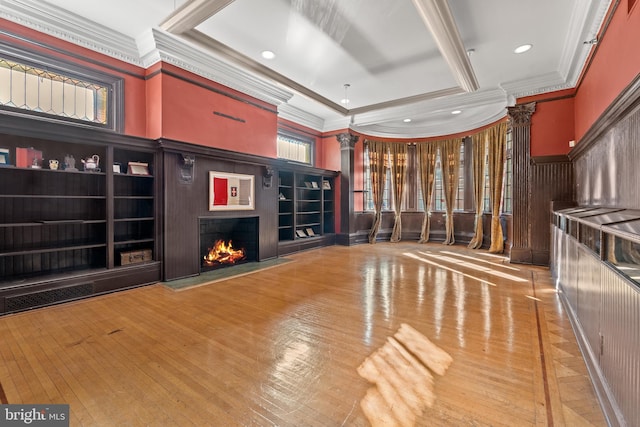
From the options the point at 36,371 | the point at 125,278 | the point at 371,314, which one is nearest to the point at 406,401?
the point at 371,314

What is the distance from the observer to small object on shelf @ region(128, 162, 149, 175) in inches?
164

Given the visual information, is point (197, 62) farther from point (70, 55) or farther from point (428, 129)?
point (428, 129)

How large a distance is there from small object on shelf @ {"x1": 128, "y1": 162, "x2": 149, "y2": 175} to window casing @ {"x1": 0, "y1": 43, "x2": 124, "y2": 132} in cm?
58

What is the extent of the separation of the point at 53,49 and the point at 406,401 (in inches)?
214

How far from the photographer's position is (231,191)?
5.29 m

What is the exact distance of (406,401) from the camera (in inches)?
67.4

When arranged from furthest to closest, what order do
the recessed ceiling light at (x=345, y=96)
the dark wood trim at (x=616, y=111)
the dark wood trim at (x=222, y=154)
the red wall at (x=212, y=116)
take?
the recessed ceiling light at (x=345, y=96), the red wall at (x=212, y=116), the dark wood trim at (x=222, y=154), the dark wood trim at (x=616, y=111)

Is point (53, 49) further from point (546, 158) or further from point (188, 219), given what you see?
point (546, 158)

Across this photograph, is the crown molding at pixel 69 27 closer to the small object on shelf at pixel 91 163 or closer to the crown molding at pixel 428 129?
the small object on shelf at pixel 91 163

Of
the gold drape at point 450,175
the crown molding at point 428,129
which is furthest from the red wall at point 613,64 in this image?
the gold drape at point 450,175

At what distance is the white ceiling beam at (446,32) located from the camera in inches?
110

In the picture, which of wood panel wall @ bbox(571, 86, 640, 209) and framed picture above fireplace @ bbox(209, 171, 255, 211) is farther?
framed picture above fireplace @ bbox(209, 171, 255, 211)

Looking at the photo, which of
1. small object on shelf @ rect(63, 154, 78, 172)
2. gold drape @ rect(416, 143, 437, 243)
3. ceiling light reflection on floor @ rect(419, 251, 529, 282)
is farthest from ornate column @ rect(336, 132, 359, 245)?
small object on shelf @ rect(63, 154, 78, 172)

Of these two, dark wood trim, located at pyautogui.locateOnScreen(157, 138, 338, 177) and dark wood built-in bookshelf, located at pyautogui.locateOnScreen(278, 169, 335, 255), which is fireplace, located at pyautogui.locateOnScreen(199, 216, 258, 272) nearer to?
dark wood built-in bookshelf, located at pyautogui.locateOnScreen(278, 169, 335, 255)
